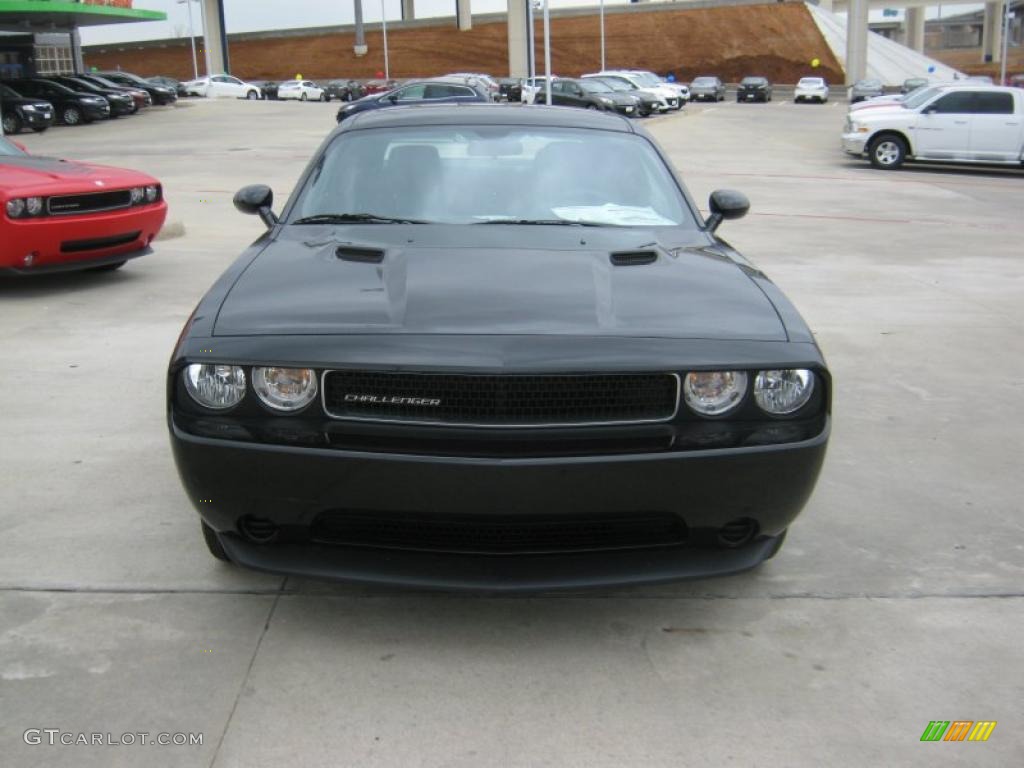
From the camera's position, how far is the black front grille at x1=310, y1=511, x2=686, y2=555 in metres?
3.18

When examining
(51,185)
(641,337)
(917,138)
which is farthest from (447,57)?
(641,337)

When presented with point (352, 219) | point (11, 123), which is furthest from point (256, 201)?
point (11, 123)

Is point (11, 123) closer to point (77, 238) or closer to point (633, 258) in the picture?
point (77, 238)

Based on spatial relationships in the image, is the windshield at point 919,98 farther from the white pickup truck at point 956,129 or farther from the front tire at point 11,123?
the front tire at point 11,123

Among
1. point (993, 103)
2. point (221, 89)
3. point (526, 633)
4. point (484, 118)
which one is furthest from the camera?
point (221, 89)

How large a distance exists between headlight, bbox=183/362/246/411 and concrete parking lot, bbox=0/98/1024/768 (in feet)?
2.43

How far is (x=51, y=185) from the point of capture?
8.28m

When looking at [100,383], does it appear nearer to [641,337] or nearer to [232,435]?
[232,435]

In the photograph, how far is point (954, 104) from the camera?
2120cm

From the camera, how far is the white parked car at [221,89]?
6134cm

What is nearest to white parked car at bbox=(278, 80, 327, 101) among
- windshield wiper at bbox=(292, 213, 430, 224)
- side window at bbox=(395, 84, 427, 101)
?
side window at bbox=(395, 84, 427, 101)

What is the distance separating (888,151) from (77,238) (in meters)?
17.4

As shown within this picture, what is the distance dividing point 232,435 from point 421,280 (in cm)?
83

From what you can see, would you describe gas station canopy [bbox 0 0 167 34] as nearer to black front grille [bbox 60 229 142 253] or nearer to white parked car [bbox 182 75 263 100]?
white parked car [bbox 182 75 263 100]
